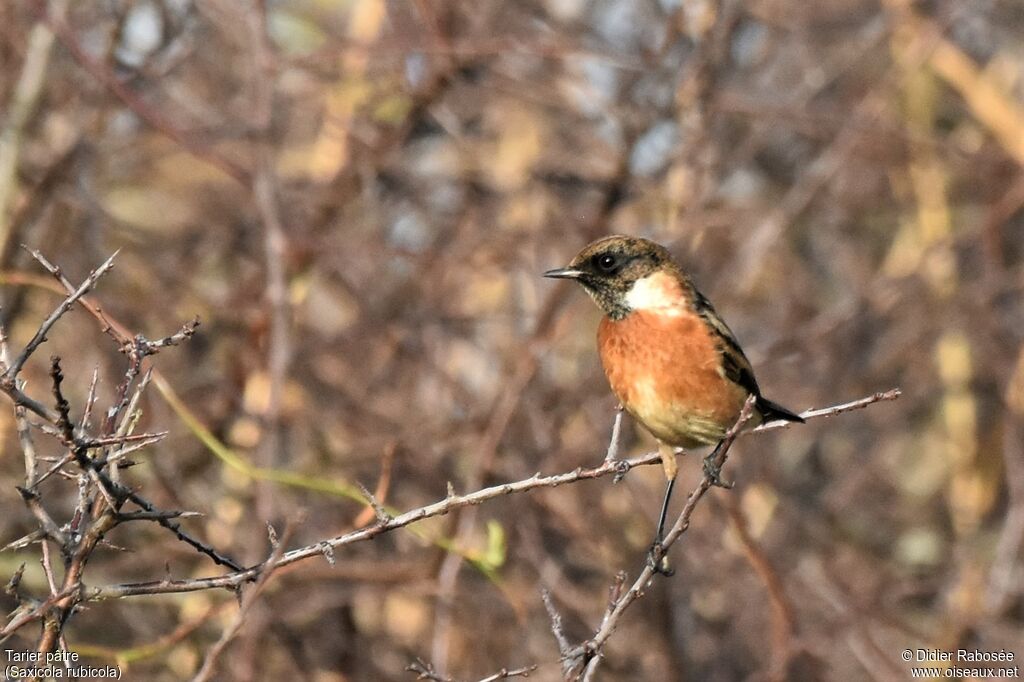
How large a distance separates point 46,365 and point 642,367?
11.2 feet

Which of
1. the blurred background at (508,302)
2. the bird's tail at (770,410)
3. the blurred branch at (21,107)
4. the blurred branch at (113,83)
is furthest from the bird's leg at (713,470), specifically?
the blurred branch at (21,107)

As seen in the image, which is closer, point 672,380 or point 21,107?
point 672,380

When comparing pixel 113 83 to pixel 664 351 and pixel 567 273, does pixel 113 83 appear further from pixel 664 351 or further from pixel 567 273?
pixel 664 351

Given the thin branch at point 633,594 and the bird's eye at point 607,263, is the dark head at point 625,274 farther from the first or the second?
the thin branch at point 633,594

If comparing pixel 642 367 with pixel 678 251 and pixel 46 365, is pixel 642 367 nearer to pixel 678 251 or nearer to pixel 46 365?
pixel 678 251

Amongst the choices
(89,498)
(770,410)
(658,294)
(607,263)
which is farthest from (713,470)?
(89,498)

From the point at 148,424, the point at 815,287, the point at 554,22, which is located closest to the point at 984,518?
the point at 815,287

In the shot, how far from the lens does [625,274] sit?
195 inches

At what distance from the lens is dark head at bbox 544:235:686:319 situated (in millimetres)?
4906

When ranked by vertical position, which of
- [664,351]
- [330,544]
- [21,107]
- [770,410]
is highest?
[21,107]

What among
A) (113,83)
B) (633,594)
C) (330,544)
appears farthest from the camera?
(113,83)

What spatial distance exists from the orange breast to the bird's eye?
10.8 inches

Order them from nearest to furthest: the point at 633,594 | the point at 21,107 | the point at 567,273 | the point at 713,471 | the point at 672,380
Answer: the point at 633,594, the point at 713,471, the point at 672,380, the point at 567,273, the point at 21,107

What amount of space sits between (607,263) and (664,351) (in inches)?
19.9
